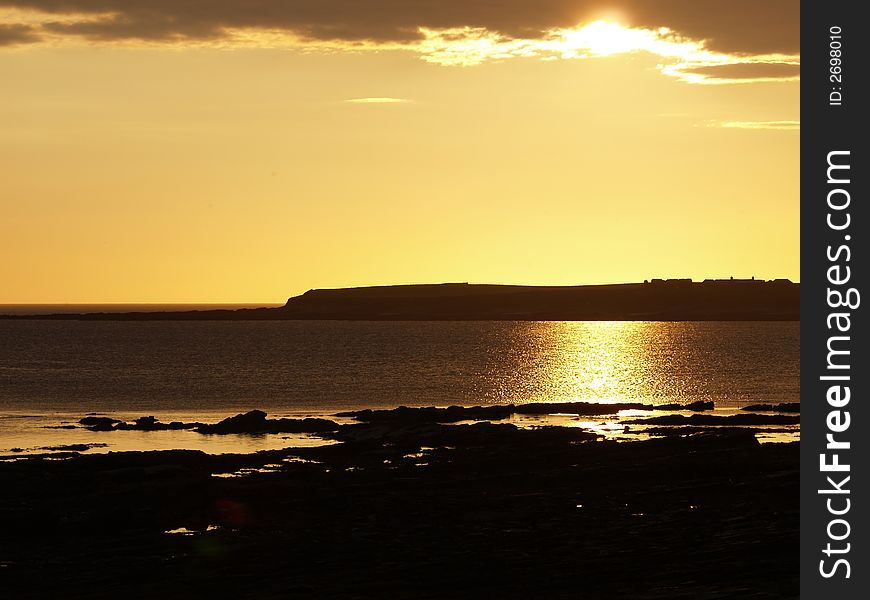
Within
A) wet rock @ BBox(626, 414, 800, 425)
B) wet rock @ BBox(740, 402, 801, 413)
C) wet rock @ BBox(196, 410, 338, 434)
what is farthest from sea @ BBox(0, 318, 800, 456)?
wet rock @ BBox(740, 402, 801, 413)

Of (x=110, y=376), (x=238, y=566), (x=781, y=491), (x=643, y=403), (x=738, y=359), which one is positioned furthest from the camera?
(x=738, y=359)

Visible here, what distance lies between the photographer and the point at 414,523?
33.4 meters

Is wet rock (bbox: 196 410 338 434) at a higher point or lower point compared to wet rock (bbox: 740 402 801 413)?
lower

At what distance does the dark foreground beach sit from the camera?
2688cm

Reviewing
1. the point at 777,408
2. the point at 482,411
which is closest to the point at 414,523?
the point at 482,411

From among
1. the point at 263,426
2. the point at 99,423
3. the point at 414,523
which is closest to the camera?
the point at 414,523

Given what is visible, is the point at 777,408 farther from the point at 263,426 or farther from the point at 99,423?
Result: the point at 99,423

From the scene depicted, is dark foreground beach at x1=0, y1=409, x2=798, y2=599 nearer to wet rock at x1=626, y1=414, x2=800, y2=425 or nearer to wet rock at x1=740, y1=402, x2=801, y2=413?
wet rock at x1=626, y1=414, x2=800, y2=425

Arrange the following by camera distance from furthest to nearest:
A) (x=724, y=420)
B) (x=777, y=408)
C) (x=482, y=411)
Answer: (x=777, y=408) < (x=482, y=411) < (x=724, y=420)

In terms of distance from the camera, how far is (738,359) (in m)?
165

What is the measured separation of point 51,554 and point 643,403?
228ft

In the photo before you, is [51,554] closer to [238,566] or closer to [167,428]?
[238,566]

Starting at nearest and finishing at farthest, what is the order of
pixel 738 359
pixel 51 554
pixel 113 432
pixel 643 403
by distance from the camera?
pixel 51 554, pixel 113 432, pixel 643 403, pixel 738 359

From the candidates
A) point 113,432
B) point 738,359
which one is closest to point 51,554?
point 113,432
